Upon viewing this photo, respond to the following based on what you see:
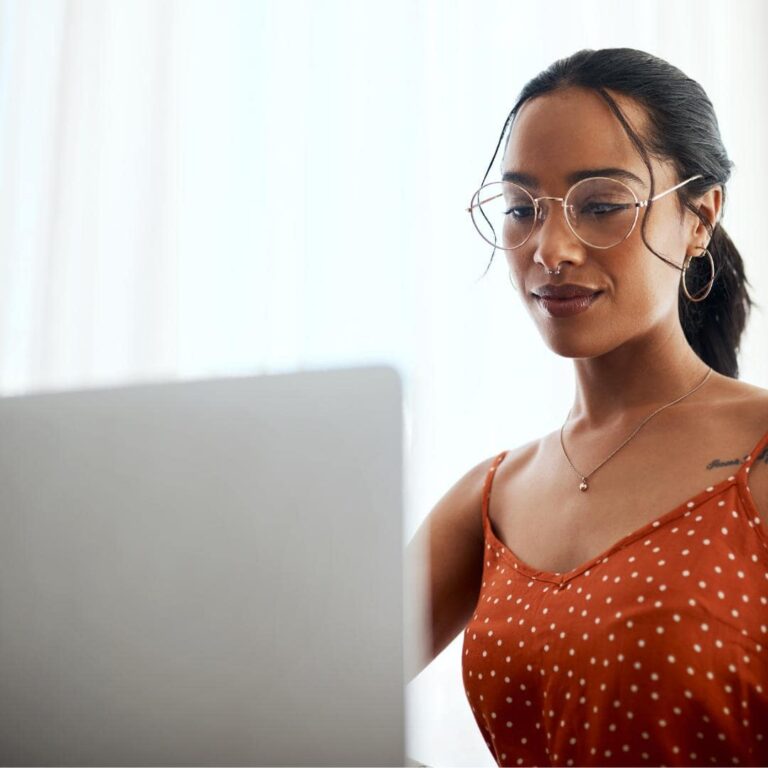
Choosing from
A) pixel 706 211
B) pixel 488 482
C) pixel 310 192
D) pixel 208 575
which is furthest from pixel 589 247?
pixel 310 192

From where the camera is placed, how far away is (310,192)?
6.45 ft

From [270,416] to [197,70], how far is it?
1.63 metres

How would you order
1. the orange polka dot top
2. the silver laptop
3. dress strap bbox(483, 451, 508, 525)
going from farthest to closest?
dress strap bbox(483, 451, 508, 525) → the orange polka dot top → the silver laptop

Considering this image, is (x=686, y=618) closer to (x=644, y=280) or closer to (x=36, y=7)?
(x=644, y=280)

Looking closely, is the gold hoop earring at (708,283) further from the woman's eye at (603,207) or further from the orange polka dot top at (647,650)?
the orange polka dot top at (647,650)

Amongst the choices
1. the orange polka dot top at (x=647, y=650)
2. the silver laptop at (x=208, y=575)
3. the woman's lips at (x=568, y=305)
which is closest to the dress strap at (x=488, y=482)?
the orange polka dot top at (x=647, y=650)

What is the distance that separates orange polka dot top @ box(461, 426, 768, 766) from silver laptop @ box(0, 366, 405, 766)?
0.43 metres

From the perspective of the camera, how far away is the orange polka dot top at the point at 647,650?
0.90 meters

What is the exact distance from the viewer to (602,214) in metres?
1.05

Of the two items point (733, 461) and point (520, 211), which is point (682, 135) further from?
point (733, 461)

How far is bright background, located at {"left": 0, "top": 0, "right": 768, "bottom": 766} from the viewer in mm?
1870

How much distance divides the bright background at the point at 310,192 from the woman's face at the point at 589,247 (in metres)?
0.71

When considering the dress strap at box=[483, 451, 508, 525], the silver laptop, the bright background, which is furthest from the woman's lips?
the bright background

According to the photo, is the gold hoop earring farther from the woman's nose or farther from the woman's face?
the woman's nose
